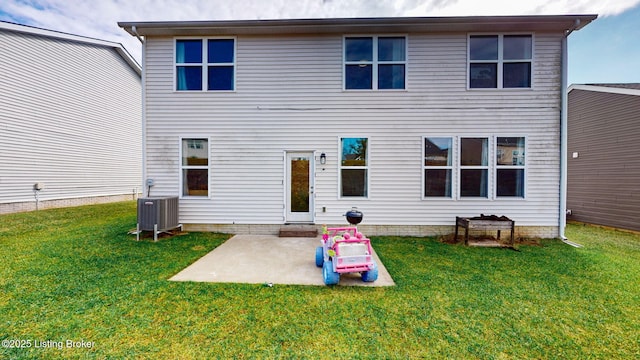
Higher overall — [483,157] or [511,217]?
[483,157]

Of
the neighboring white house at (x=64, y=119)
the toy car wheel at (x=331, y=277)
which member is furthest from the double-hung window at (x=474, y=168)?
the neighboring white house at (x=64, y=119)

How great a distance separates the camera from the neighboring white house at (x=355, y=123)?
605 cm

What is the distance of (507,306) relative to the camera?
292 centimetres

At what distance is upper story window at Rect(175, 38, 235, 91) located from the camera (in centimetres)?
634

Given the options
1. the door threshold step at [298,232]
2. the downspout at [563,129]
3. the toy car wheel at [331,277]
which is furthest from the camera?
the door threshold step at [298,232]

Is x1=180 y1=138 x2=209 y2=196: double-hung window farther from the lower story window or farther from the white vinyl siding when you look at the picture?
the lower story window

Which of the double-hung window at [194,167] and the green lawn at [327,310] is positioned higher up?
the double-hung window at [194,167]

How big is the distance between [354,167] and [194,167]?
14.1ft

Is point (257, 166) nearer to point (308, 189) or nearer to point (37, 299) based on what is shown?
point (308, 189)

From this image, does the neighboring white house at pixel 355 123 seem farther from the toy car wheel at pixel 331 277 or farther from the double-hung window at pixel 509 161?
the toy car wheel at pixel 331 277

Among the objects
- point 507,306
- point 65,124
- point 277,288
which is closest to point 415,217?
point 507,306

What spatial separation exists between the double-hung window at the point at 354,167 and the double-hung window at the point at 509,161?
133 inches

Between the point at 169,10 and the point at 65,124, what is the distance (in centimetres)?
681

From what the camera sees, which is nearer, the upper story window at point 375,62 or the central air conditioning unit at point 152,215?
the central air conditioning unit at point 152,215
